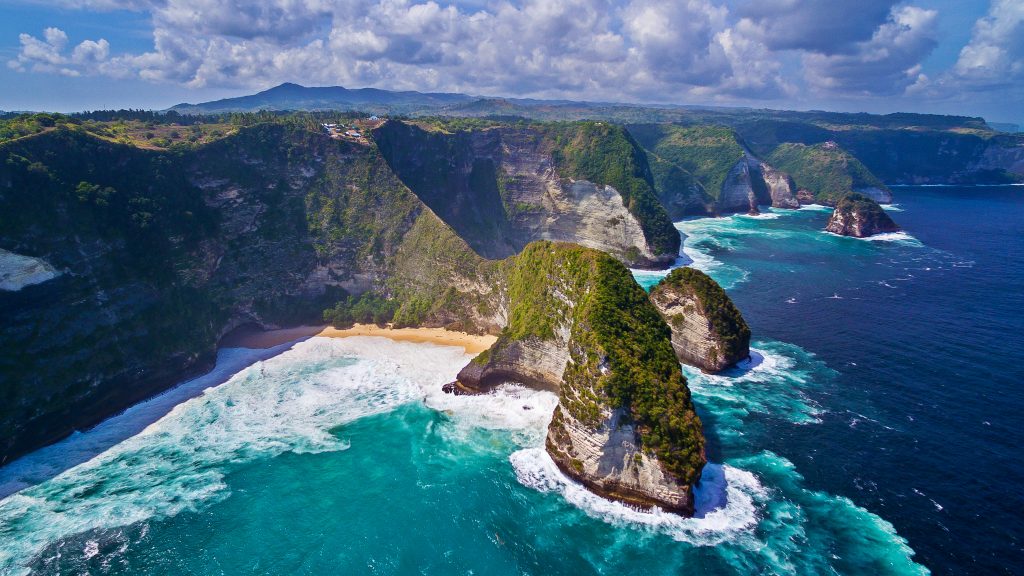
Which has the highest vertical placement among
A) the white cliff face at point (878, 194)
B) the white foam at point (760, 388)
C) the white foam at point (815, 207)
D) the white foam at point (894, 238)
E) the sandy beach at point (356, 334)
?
the white cliff face at point (878, 194)

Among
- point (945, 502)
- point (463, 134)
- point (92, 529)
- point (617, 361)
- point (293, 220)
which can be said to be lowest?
point (92, 529)

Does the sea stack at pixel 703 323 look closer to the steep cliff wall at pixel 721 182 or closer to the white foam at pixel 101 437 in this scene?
the white foam at pixel 101 437

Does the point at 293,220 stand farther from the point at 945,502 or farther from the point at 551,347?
the point at 945,502

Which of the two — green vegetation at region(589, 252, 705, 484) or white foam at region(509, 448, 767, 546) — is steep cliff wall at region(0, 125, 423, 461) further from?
white foam at region(509, 448, 767, 546)

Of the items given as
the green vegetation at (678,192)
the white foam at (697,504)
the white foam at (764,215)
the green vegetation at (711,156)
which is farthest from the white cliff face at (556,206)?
the white foam at (764,215)

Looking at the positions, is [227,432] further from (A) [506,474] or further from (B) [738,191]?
(B) [738,191]

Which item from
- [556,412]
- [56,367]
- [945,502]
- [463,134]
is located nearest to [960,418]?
[945,502]

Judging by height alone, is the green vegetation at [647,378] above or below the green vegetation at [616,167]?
below
